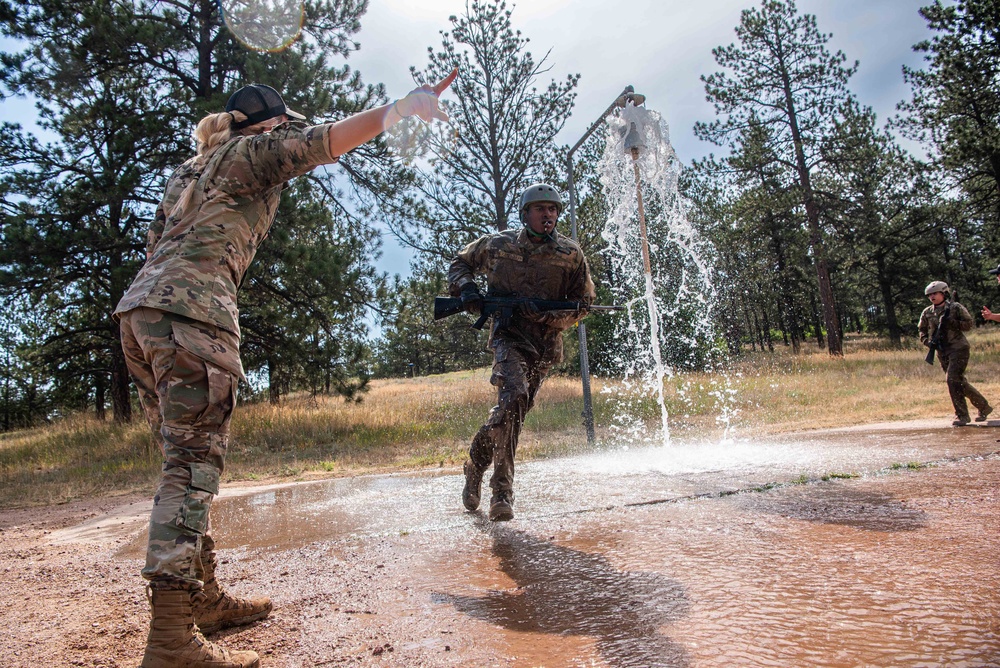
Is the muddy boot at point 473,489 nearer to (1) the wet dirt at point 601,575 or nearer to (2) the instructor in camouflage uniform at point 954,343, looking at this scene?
(1) the wet dirt at point 601,575

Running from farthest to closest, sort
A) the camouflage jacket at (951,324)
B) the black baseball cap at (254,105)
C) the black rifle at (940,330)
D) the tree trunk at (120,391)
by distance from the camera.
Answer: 1. the tree trunk at (120,391)
2. the black rifle at (940,330)
3. the camouflage jacket at (951,324)
4. the black baseball cap at (254,105)

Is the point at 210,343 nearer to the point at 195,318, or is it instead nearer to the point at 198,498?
the point at 195,318

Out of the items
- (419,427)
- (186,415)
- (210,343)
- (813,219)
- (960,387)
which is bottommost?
(960,387)

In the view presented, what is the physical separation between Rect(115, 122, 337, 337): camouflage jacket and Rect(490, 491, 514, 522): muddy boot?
2065 millimetres

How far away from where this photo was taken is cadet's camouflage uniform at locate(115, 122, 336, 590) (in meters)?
2.14

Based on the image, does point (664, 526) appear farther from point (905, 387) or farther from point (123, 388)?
point (123, 388)

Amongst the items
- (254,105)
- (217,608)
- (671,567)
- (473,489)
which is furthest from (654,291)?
(217,608)

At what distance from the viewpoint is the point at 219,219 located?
245cm

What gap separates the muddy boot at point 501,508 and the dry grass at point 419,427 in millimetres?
4314

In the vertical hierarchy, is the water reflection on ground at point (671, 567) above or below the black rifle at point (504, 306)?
below

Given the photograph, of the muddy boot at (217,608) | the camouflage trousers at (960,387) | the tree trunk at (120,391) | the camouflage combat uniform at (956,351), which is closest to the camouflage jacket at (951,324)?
the camouflage combat uniform at (956,351)

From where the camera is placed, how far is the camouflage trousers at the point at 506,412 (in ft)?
13.2

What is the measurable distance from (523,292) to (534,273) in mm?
169

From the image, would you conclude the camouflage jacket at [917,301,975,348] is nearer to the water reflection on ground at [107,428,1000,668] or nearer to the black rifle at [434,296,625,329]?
the water reflection on ground at [107,428,1000,668]
